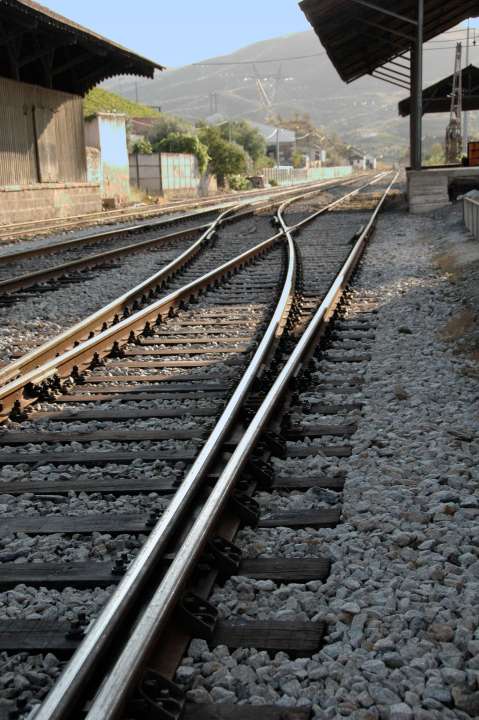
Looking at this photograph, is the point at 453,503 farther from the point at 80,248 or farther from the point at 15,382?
the point at 80,248

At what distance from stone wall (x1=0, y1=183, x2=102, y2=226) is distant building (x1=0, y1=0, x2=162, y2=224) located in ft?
0.09

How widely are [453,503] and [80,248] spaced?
13.6m

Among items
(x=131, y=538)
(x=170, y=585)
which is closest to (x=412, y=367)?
(x=131, y=538)

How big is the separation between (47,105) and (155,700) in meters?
27.8

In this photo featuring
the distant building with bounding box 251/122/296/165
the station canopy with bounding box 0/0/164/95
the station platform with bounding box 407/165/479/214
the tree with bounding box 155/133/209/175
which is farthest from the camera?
the distant building with bounding box 251/122/296/165

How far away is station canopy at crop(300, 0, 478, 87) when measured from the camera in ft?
68.2

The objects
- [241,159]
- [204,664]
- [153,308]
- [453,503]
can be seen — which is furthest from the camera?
[241,159]

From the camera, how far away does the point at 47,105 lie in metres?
28.0

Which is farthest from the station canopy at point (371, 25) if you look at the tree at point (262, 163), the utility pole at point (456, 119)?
the tree at point (262, 163)

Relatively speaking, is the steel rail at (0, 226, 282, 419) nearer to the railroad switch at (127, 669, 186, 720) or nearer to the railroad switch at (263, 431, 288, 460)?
the railroad switch at (263, 431, 288, 460)

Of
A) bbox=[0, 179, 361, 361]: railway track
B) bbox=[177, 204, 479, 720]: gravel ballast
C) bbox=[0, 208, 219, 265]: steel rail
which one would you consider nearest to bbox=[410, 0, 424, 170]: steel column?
bbox=[0, 208, 219, 265]: steel rail

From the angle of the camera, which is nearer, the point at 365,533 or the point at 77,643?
the point at 77,643

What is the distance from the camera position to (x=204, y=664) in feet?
9.39

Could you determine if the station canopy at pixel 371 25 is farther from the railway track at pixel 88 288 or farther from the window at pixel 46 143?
the window at pixel 46 143
